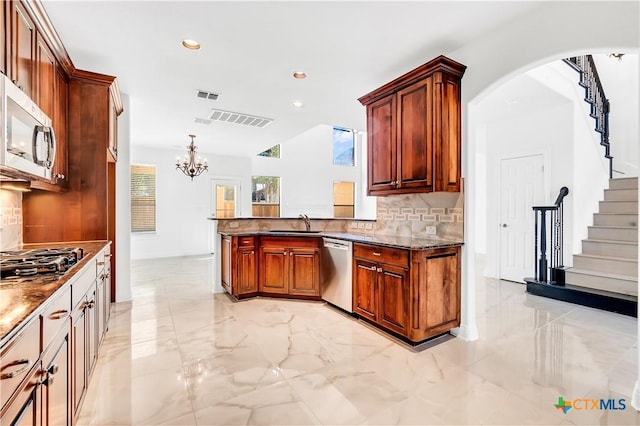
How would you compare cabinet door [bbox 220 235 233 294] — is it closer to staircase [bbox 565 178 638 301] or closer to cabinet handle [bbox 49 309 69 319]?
cabinet handle [bbox 49 309 69 319]

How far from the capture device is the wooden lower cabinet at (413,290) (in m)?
2.72

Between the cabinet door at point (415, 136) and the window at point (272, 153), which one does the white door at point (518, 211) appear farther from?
the window at point (272, 153)

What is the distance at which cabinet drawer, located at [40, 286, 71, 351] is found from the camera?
1193 mm

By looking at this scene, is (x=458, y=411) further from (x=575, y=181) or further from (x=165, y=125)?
(x=165, y=125)

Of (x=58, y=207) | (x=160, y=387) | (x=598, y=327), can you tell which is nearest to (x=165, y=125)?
(x=58, y=207)

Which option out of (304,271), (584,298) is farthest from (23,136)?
(584,298)

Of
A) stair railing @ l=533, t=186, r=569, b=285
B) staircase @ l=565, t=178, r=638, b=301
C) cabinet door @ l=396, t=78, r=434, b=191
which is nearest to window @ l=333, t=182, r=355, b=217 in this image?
stair railing @ l=533, t=186, r=569, b=285

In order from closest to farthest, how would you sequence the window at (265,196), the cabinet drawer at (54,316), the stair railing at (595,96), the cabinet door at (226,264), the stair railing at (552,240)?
the cabinet drawer at (54,316)
the cabinet door at (226,264)
the stair railing at (552,240)
the stair railing at (595,96)
the window at (265,196)

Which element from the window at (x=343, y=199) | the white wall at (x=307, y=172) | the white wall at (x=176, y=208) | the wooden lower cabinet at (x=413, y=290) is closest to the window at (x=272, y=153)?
the white wall at (x=307, y=172)

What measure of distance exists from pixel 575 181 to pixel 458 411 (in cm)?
432

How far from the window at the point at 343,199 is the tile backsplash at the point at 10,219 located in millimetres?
7819

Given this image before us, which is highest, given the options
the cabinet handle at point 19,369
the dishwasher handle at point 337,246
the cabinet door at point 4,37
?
the cabinet door at point 4,37

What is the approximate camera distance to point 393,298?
2912 mm

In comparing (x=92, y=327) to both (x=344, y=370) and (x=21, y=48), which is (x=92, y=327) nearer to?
(x=344, y=370)
